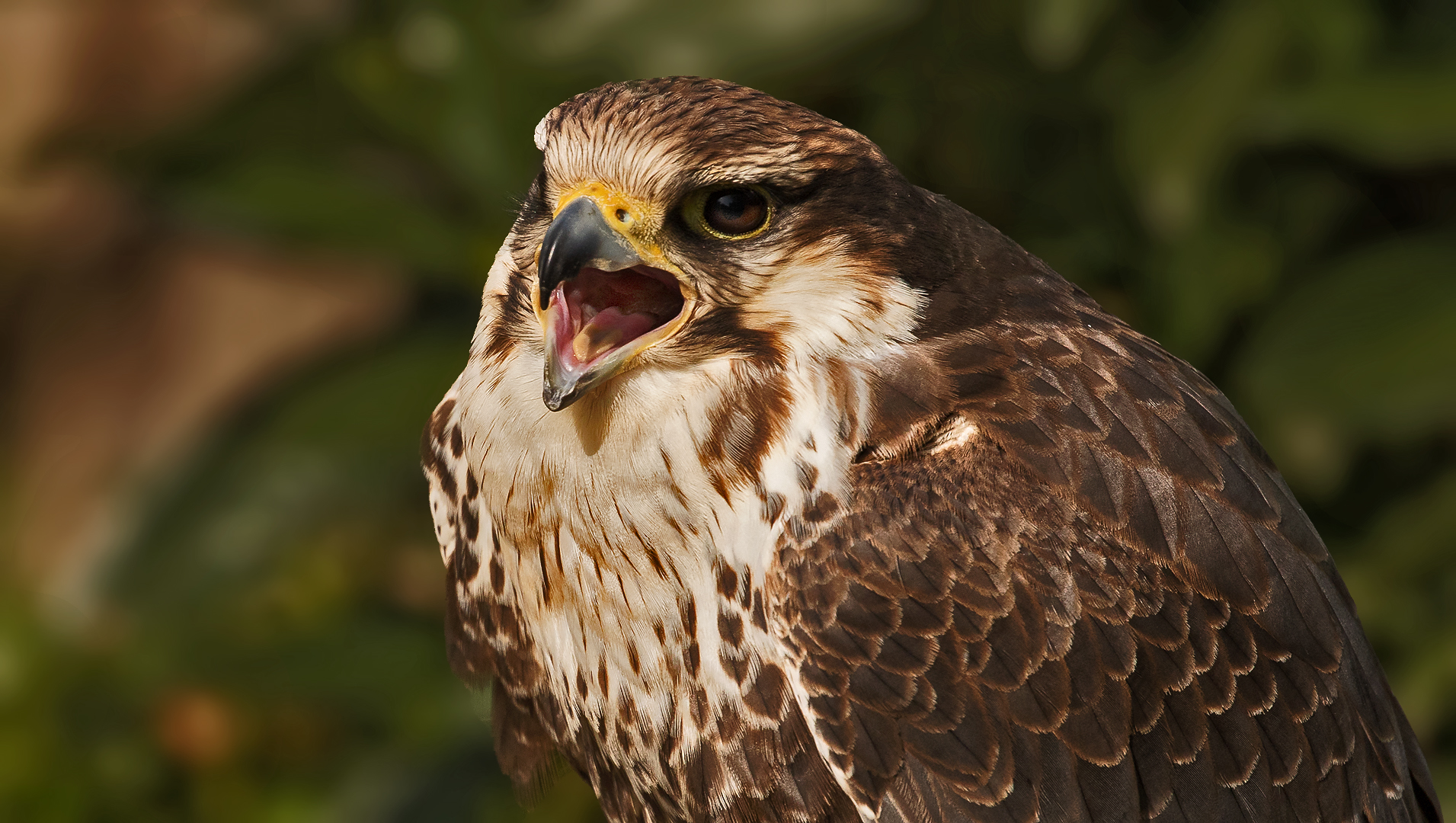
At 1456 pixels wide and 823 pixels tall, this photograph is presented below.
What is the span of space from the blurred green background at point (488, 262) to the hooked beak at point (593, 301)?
1.28 metres

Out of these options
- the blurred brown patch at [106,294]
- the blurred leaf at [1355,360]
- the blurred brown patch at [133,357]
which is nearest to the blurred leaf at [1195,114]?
the blurred leaf at [1355,360]

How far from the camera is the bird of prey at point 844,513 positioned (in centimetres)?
175

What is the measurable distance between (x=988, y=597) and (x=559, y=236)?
2.09ft

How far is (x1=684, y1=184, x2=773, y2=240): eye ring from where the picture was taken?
175cm

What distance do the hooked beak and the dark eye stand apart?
8 cm

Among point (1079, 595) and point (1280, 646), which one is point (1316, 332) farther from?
point (1079, 595)

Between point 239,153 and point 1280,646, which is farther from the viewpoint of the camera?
point 239,153

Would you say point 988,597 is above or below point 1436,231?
above

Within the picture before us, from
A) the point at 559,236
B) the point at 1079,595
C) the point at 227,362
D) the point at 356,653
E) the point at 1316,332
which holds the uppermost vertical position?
the point at 559,236

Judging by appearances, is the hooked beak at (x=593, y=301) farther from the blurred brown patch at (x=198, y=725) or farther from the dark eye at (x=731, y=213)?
the blurred brown patch at (x=198, y=725)

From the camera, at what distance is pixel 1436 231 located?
11.3 ft

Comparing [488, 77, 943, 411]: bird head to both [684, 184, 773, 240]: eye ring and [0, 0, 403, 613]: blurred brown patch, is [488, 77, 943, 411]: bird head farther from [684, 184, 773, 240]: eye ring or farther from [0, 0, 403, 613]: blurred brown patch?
[0, 0, 403, 613]: blurred brown patch

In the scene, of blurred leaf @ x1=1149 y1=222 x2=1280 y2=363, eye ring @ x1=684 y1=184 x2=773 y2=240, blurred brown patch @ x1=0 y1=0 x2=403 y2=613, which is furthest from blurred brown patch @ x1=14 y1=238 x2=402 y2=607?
eye ring @ x1=684 y1=184 x2=773 y2=240

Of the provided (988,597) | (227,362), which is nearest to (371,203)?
(988,597)
